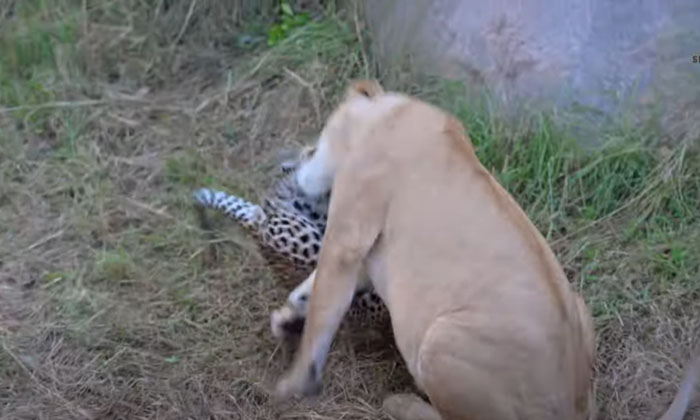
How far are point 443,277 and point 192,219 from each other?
1654 millimetres

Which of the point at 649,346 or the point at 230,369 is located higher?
the point at 649,346

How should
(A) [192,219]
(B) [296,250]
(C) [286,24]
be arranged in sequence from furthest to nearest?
(C) [286,24] → (A) [192,219] → (B) [296,250]

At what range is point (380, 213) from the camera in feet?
12.0

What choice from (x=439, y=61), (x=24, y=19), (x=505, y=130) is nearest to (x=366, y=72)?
(x=439, y=61)

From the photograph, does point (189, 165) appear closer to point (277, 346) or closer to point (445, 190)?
point (277, 346)

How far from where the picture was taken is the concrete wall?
4824 millimetres

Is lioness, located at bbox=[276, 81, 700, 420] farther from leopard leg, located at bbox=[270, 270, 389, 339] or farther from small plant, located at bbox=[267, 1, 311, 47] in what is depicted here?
small plant, located at bbox=[267, 1, 311, 47]

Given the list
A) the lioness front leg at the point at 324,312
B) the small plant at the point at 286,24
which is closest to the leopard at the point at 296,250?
the lioness front leg at the point at 324,312

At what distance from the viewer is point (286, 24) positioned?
19.5 ft

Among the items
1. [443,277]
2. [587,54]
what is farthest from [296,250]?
[587,54]

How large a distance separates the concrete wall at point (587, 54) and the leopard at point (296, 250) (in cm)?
115

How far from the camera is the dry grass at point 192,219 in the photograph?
4105 mm

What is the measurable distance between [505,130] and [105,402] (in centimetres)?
185

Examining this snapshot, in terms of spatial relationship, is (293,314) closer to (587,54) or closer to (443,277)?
(443,277)
